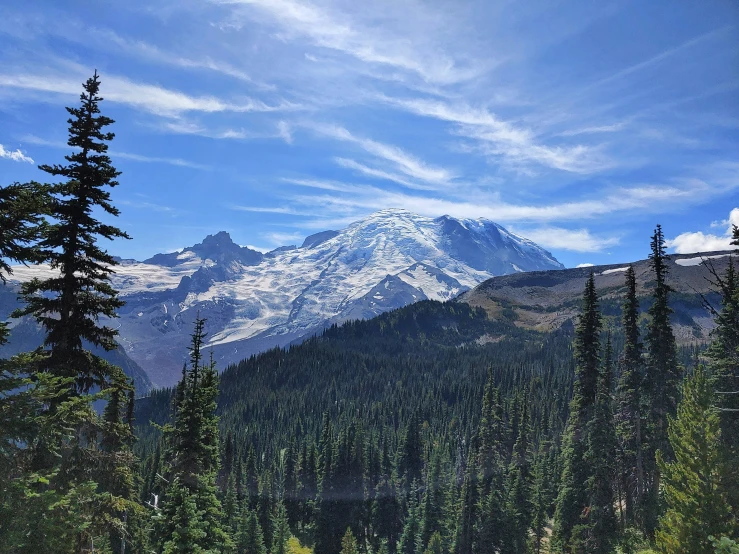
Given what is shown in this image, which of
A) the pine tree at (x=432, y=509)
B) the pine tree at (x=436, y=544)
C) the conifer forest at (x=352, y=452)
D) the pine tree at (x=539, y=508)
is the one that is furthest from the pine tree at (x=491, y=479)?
the pine tree at (x=539, y=508)

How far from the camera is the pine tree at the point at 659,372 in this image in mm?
38062

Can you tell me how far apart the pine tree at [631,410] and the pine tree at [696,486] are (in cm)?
1291

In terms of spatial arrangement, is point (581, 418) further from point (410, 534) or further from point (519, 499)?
point (410, 534)

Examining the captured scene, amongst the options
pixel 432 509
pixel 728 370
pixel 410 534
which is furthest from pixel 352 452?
pixel 728 370

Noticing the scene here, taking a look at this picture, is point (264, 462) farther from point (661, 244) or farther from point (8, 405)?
point (8, 405)

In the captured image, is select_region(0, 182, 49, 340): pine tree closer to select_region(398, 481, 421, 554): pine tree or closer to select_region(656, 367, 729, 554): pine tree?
select_region(656, 367, 729, 554): pine tree

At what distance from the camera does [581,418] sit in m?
41.8

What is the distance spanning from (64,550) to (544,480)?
87.3 m

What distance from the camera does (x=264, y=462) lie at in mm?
149125

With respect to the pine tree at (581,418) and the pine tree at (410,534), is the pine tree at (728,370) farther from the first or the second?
the pine tree at (410,534)

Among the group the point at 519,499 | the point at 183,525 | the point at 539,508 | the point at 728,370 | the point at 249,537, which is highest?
the point at 728,370

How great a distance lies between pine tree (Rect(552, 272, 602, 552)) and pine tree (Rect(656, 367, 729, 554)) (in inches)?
610

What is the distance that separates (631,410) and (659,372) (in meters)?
3.63

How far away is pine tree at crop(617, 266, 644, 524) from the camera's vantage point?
1500 inches
